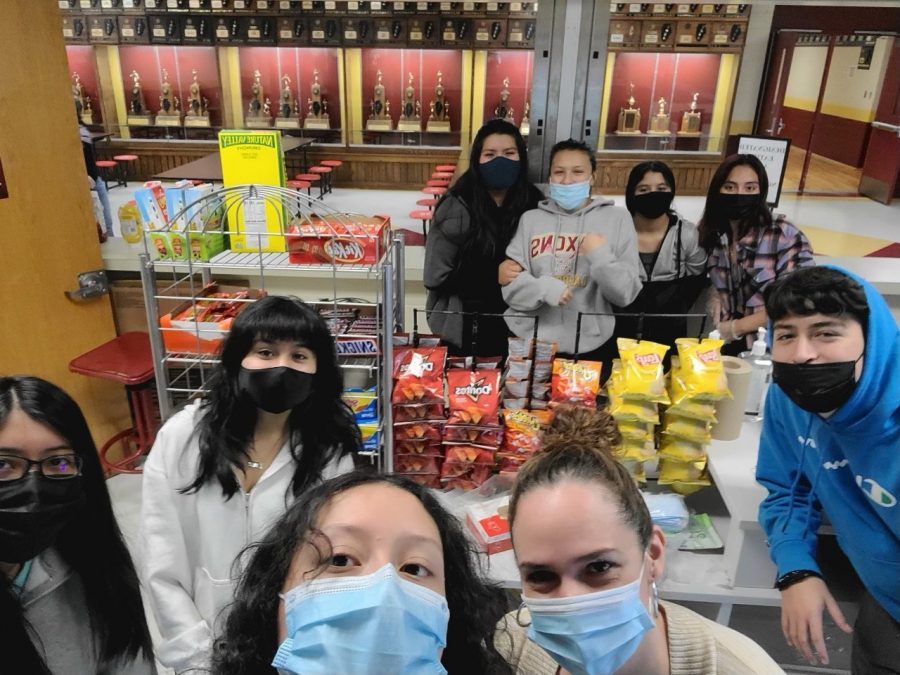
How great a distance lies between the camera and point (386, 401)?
1.88 metres

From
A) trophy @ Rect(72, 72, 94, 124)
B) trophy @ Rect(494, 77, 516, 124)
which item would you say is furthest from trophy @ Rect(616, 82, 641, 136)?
trophy @ Rect(72, 72, 94, 124)

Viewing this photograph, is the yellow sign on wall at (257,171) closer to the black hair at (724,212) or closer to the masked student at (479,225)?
the masked student at (479,225)

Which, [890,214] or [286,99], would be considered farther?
[286,99]

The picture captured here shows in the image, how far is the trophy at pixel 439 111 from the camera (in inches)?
239

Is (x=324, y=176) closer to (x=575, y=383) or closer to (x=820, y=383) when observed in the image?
(x=575, y=383)

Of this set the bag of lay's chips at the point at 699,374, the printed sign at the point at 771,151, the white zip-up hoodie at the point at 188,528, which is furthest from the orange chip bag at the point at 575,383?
the printed sign at the point at 771,151

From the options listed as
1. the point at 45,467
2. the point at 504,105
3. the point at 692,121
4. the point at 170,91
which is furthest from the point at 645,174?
the point at 170,91

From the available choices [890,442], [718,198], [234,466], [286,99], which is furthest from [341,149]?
[890,442]

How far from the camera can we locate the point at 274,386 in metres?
1.44

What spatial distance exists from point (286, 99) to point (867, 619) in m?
7.42

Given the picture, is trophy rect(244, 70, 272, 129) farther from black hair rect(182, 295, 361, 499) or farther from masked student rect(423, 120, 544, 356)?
black hair rect(182, 295, 361, 499)

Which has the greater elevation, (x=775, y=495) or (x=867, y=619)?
(x=775, y=495)

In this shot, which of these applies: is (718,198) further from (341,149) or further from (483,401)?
(341,149)

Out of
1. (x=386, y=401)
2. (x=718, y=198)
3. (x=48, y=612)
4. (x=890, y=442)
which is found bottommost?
(x=48, y=612)
